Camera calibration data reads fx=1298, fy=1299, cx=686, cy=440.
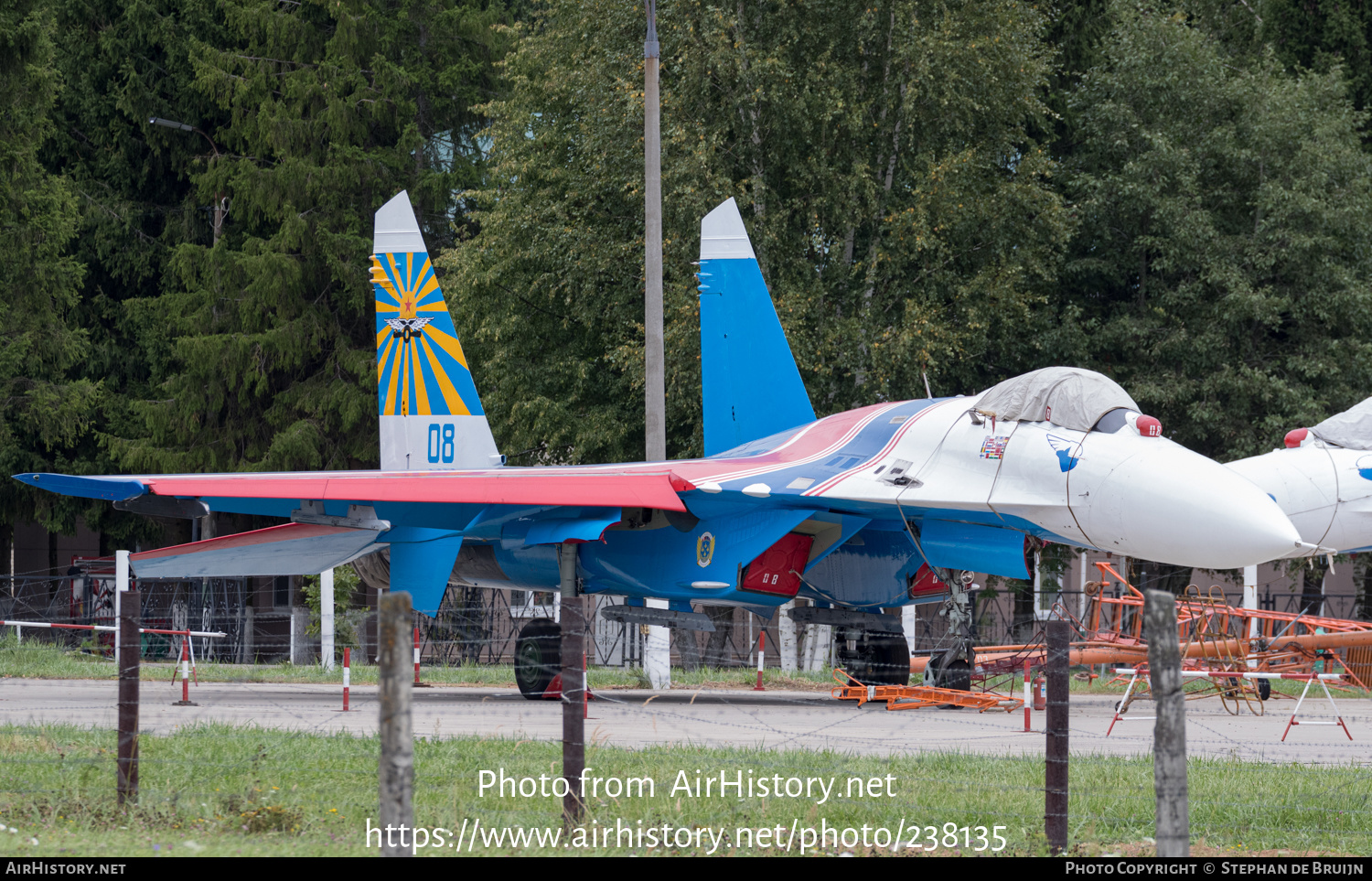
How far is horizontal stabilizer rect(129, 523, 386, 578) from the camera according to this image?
45.3 feet

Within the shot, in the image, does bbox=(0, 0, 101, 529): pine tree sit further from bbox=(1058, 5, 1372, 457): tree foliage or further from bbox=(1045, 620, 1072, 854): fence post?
bbox=(1045, 620, 1072, 854): fence post

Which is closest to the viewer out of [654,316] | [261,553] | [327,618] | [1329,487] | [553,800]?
[553,800]

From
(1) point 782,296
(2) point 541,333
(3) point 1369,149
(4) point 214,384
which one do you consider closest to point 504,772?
(1) point 782,296

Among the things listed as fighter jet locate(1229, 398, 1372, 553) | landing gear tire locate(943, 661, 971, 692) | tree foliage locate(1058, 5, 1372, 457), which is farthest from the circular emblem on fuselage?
tree foliage locate(1058, 5, 1372, 457)

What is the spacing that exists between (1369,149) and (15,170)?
25.9 meters

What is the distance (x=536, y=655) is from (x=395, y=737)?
972 centimetres

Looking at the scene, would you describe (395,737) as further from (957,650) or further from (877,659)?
(877,659)

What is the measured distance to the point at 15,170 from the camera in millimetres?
Answer: 24438

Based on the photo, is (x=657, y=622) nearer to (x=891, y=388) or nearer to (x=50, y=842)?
(x=50, y=842)

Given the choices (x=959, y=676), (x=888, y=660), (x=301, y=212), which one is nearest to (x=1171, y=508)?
(x=959, y=676)

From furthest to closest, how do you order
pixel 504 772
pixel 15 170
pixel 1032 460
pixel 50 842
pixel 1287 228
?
pixel 15 170
pixel 1287 228
pixel 1032 460
pixel 504 772
pixel 50 842

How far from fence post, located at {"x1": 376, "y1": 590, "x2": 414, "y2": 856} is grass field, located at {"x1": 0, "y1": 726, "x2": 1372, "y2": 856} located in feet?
3.81

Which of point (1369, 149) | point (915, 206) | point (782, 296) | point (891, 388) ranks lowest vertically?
point (891, 388)

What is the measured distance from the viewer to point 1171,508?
396 inches
